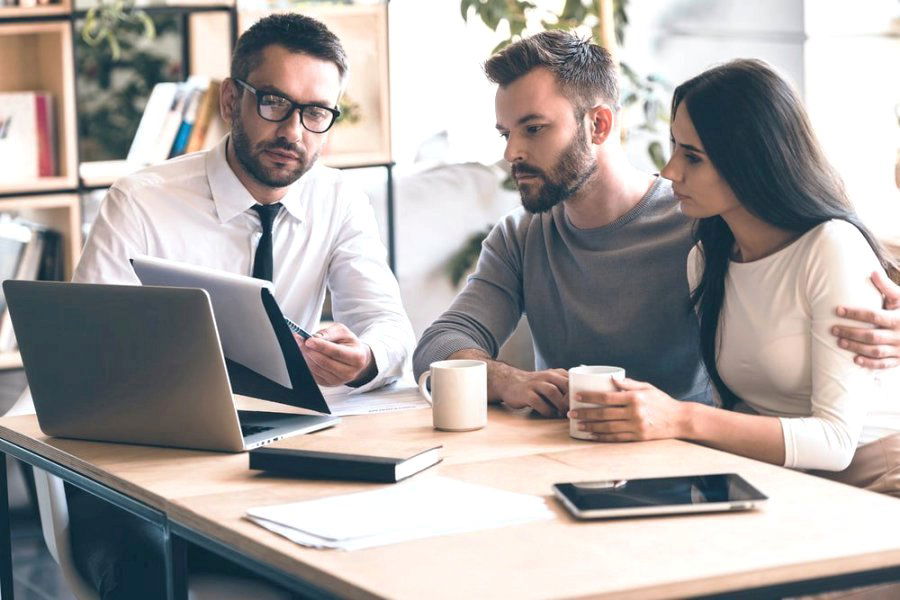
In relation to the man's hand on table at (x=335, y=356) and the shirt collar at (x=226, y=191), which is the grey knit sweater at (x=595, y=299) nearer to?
the man's hand on table at (x=335, y=356)

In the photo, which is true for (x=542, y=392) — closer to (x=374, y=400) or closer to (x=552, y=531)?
(x=374, y=400)

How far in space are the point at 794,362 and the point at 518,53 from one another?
811 millimetres

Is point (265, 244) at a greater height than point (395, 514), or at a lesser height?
greater

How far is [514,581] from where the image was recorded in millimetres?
1165

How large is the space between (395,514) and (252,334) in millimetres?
497

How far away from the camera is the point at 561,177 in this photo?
2.31 meters

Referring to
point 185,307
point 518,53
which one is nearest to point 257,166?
point 518,53

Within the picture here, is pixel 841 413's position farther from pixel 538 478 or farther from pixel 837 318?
pixel 538 478

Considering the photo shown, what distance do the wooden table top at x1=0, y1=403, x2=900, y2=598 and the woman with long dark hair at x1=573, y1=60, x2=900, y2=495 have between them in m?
0.10

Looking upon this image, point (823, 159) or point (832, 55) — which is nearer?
point (823, 159)

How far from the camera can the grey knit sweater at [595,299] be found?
227 centimetres

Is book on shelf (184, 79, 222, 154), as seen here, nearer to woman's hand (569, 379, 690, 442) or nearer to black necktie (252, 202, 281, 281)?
black necktie (252, 202, 281, 281)

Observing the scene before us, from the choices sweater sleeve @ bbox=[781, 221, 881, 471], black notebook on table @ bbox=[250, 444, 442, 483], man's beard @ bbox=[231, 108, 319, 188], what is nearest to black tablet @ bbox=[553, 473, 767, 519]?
black notebook on table @ bbox=[250, 444, 442, 483]

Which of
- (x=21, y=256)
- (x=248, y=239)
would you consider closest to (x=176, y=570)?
(x=248, y=239)
